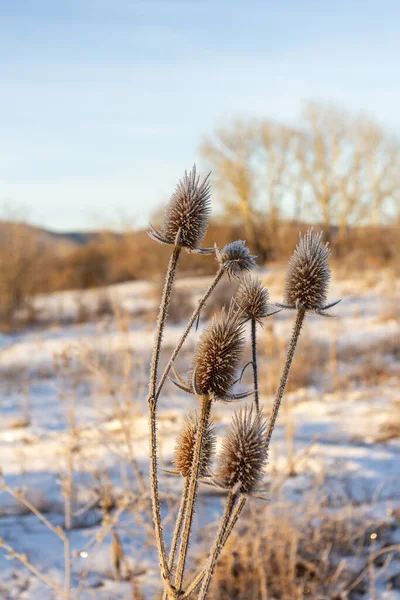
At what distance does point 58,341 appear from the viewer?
10.9m

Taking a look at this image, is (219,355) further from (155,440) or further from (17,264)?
(17,264)

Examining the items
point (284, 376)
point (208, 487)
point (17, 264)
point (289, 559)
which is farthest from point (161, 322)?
point (17, 264)

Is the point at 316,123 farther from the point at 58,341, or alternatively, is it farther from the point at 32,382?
the point at 32,382

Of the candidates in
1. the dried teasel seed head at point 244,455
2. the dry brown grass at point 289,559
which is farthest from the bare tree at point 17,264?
the dried teasel seed head at point 244,455

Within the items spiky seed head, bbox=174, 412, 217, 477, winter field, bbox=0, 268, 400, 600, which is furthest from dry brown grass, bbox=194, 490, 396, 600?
spiky seed head, bbox=174, 412, 217, 477

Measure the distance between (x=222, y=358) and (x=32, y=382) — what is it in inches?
292

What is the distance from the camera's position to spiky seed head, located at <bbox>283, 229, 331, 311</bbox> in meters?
0.97

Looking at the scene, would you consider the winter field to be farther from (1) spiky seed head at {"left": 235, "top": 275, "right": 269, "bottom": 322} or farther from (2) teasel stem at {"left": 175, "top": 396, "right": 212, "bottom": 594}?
(2) teasel stem at {"left": 175, "top": 396, "right": 212, "bottom": 594}

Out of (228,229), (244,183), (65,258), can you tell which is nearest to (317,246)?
(65,258)

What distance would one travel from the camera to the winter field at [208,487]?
285 cm

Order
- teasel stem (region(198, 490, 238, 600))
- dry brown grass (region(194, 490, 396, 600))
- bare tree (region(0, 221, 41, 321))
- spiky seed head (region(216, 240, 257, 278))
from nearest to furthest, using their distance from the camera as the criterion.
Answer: teasel stem (region(198, 490, 238, 600)) < spiky seed head (region(216, 240, 257, 278)) < dry brown grass (region(194, 490, 396, 600)) < bare tree (region(0, 221, 41, 321))

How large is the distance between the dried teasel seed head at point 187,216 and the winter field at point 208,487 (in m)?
0.82

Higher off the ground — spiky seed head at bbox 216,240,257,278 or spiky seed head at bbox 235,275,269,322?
spiky seed head at bbox 216,240,257,278

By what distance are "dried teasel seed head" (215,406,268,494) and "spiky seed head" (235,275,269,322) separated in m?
0.16
